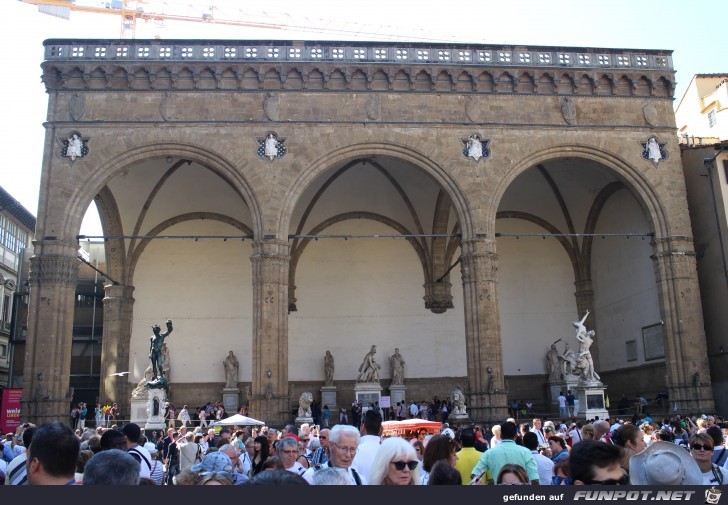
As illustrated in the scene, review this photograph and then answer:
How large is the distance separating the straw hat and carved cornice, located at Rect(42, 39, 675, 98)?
21158 mm

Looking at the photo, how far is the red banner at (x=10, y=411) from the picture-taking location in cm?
2009

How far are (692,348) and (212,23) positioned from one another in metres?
48.3

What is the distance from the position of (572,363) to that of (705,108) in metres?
20.5

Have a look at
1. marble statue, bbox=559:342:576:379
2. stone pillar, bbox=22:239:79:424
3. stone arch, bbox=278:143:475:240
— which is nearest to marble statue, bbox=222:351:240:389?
stone pillar, bbox=22:239:79:424

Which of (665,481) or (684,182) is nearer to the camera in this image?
(665,481)

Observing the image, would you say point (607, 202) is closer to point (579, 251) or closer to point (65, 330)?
point (579, 251)

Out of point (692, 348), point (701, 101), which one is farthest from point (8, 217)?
point (701, 101)

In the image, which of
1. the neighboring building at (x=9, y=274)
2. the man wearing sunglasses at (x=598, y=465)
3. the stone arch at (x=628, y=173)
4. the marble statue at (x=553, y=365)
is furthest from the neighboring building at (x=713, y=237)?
the neighboring building at (x=9, y=274)

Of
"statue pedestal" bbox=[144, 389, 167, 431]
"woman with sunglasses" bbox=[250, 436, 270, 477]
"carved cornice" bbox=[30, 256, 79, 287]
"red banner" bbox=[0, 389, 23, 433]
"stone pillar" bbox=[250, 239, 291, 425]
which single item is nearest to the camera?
"woman with sunglasses" bbox=[250, 436, 270, 477]

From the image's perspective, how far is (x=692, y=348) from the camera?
23.0 m

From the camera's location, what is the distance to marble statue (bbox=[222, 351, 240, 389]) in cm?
2909

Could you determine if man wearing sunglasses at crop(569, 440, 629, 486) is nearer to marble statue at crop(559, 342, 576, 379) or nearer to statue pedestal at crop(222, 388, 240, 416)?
marble statue at crop(559, 342, 576, 379)

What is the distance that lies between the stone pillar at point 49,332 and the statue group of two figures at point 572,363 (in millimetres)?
15736

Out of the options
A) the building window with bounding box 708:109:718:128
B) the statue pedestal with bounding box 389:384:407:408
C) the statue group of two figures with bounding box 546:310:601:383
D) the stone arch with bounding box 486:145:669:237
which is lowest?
the statue pedestal with bounding box 389:384:407:408
